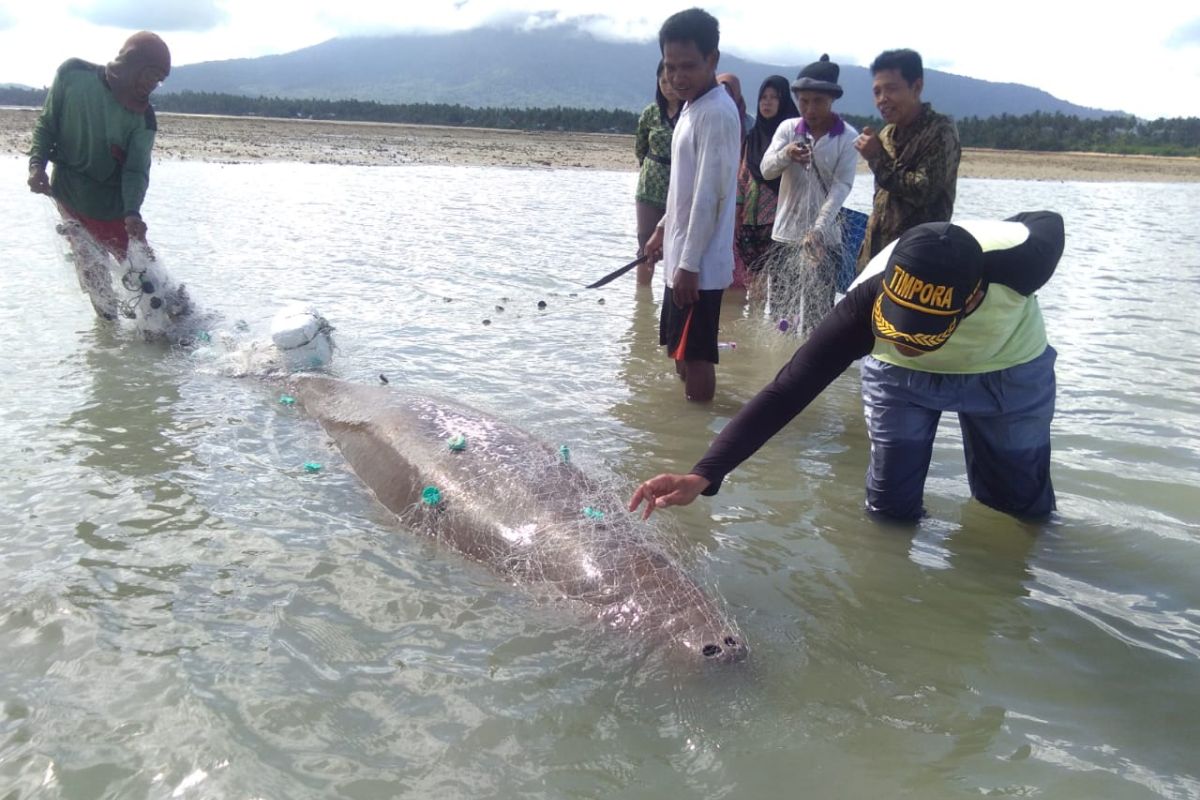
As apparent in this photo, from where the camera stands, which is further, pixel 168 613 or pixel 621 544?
pixel 621 544

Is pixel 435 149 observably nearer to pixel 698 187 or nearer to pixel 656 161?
pixel 656 161

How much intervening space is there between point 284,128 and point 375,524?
37.7 meters

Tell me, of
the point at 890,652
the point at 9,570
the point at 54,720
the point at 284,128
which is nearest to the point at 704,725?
the point at 890,652

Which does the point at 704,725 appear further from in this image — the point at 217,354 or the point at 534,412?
the point at 217,354

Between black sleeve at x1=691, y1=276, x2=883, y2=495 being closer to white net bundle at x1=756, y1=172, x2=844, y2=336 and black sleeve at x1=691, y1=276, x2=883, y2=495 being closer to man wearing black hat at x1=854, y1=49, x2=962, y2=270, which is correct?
man wearing black hat at x1=854, y1=49, x2=962, y2=270

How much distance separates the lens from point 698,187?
190 inches

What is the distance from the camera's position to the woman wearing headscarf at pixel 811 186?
6141 mm

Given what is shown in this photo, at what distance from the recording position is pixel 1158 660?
2.92 m

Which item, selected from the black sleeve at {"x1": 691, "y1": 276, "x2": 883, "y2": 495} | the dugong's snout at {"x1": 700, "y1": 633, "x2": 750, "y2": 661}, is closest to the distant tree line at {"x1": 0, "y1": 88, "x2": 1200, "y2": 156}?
the black sleeve at {"x1": 691, "y1": 276, "x2": 883, "y2": 495}

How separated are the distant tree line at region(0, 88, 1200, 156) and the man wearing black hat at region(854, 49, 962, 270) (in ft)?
150

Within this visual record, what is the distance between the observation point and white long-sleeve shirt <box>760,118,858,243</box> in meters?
6.18

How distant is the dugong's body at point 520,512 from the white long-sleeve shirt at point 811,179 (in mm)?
3193

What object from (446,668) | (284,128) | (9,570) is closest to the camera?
(446,668)

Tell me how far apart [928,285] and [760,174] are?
15.5 ft
